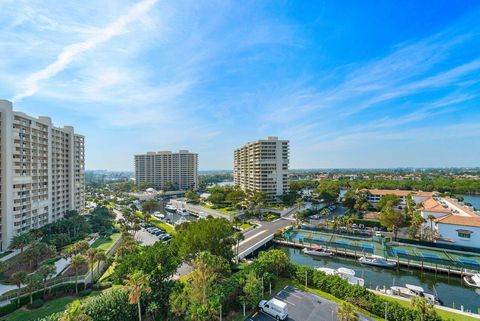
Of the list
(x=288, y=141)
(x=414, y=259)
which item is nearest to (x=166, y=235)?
(x=414, y=259)

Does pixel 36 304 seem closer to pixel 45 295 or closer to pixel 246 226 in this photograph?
pixel 45 295

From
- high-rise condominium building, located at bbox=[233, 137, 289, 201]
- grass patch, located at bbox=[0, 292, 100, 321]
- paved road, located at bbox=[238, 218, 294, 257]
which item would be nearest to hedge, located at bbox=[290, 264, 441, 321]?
paved road, located at bbox=[238, 218, 294, 257]

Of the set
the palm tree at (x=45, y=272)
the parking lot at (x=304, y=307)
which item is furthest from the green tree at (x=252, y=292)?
the palm tree at (x=45, y=272)

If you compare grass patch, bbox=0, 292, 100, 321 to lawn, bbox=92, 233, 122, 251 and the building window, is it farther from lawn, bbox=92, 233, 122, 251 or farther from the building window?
the building window

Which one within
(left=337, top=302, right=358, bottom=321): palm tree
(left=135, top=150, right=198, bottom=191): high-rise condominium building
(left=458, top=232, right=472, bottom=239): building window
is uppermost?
(left=135, top=150, right=198, bottom=191): high-rise condominium building

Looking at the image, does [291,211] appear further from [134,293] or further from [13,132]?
[13,132]

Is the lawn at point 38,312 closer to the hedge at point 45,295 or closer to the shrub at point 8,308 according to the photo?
the shrub at point 8,308

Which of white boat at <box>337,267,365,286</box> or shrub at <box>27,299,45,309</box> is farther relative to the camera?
white boat at <box>337,267,365,286</box>

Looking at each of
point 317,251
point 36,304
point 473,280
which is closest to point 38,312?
point 36,304
